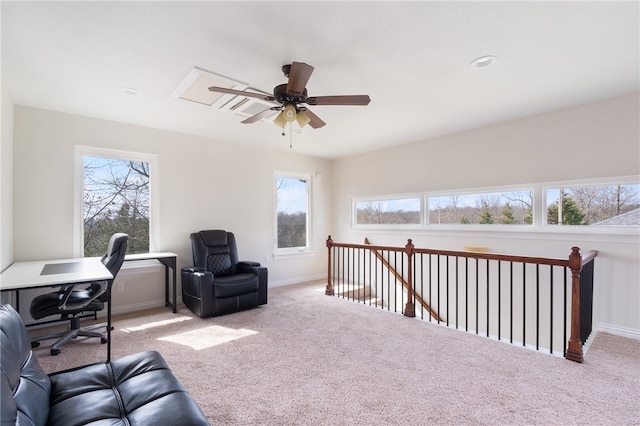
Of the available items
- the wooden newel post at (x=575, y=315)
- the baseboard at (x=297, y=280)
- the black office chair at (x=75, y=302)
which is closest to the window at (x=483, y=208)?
the wooden newel post at (x=575, y=315)

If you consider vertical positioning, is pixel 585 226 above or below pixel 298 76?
below

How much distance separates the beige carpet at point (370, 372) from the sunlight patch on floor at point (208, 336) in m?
0.01

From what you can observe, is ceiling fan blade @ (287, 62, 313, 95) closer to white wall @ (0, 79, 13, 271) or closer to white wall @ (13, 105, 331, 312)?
white wall @ (0, 79, 13, 271)

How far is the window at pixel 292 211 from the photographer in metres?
5.79

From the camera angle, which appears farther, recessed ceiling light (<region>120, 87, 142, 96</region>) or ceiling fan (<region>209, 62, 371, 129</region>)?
recessed ceiling light (<region>120, 87, 142, 96</region>)

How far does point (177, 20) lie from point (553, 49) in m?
2.80

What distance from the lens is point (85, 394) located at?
1.51 meters

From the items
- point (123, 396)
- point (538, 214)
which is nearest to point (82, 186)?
point (123, 396)

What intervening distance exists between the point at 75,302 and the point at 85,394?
1.81 meters

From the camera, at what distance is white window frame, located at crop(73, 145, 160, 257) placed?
3764 mm

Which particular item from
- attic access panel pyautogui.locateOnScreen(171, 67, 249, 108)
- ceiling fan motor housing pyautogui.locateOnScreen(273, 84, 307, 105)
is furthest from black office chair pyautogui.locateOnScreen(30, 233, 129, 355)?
ceiling fan motor housing pyautogui.locateOnScreen(273, 84, 307, 105)

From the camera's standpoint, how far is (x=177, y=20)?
2.01 m

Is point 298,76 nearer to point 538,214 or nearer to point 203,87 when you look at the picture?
point 203,87

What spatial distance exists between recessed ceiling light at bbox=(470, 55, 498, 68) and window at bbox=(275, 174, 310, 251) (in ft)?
12.7
